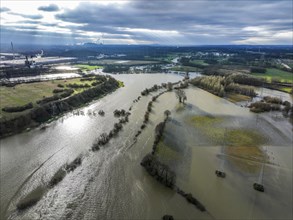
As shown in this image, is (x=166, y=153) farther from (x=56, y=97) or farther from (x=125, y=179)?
(x=56, y=97)

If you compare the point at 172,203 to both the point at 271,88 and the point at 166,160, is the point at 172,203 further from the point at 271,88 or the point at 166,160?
the point at 271,88

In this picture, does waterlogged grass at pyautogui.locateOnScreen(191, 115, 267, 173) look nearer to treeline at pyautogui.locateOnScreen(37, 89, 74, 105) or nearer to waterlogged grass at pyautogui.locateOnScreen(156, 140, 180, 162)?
waterlogged grass at pyautogui.locateOnScreen(156, 140, 180, 162)

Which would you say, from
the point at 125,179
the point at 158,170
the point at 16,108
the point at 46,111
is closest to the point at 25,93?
the point at 16,108

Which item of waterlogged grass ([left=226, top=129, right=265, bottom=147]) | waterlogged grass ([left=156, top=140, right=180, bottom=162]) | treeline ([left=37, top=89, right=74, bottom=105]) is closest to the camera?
waterlogged grass ([left=156, top=140, right=180, bottom=162])

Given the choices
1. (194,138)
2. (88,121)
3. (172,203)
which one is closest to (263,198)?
(172,203)

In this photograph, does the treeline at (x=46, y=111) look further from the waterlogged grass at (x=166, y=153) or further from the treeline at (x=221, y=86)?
the treeline at (x=221, y=86)

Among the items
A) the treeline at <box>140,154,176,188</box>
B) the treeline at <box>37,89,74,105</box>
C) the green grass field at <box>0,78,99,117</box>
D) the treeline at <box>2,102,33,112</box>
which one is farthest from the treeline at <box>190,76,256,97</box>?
the treeline at <box>2,102,33,112</box>

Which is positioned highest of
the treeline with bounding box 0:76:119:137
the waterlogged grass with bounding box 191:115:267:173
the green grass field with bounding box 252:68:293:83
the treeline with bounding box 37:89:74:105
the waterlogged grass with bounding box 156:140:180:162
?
the treeline with bounding box 37:89:74:105
